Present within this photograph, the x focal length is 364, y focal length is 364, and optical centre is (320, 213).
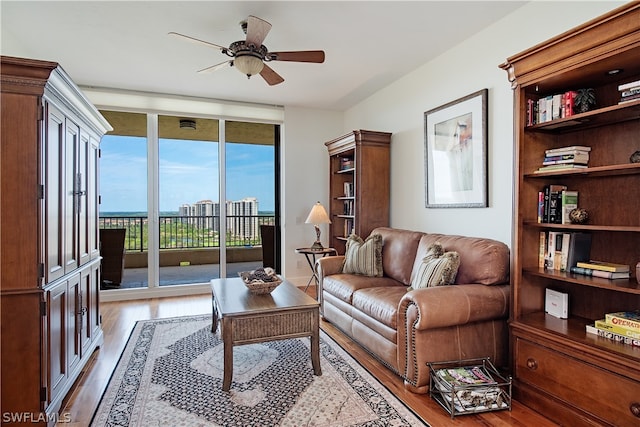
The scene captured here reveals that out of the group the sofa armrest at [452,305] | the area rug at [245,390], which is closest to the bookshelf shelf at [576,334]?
the sofa armrest at [452,305]

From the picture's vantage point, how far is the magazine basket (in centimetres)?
215

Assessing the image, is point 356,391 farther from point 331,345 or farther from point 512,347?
point 512,347

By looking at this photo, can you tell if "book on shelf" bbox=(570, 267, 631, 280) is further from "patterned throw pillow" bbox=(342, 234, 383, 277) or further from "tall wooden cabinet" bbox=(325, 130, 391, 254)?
"tall wooden cabinet" bbox=(325, 130, 391, 254)

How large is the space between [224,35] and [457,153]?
2.40 meters

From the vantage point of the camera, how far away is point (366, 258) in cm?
372

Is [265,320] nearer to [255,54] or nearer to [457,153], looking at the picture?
[255,54]

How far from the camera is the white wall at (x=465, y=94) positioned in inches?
106

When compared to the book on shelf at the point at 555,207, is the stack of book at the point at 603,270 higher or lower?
lower

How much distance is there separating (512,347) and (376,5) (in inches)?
103

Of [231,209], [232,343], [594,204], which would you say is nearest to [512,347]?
[594,204]

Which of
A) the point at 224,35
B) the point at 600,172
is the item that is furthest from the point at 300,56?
the point at 600,172

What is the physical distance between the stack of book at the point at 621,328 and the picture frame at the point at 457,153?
132cm

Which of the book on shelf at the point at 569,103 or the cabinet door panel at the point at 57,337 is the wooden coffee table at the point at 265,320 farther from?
the book on shelf at the point at 569,103

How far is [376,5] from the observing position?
2.74 metres
